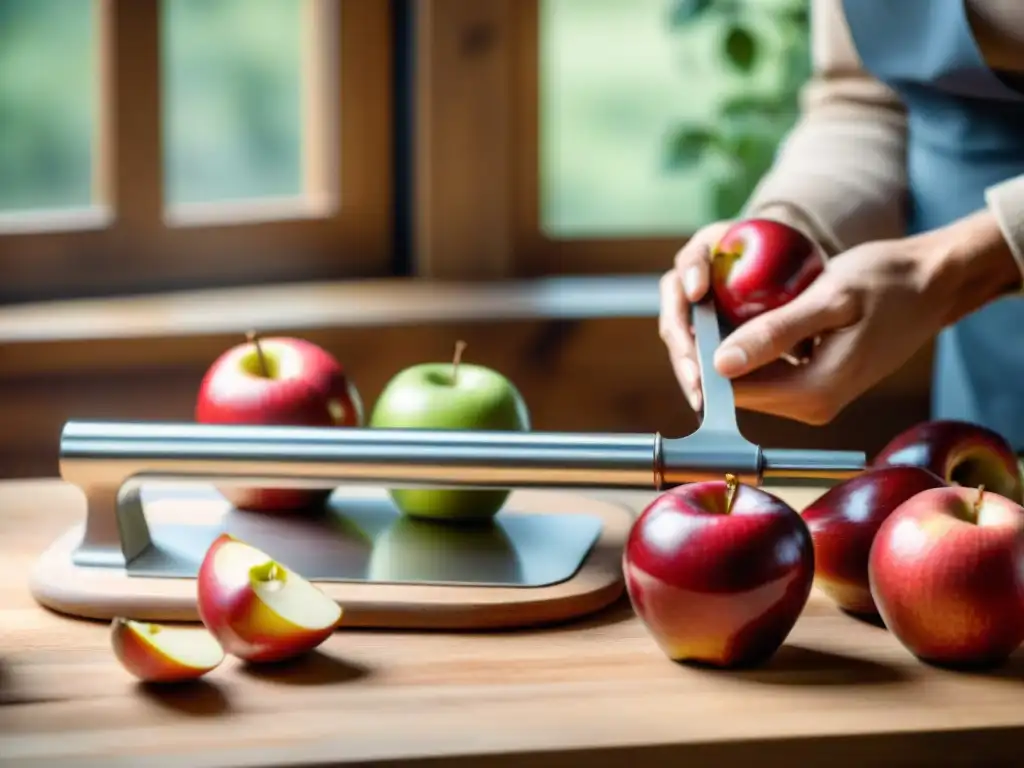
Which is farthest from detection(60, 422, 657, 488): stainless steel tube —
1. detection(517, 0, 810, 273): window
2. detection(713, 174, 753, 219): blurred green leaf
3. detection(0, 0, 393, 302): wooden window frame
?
detection(713, 174, 753, 219): blurred green leaf

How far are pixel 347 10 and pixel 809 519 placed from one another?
4.27 ft

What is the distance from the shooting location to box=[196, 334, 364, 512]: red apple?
3.71 ft

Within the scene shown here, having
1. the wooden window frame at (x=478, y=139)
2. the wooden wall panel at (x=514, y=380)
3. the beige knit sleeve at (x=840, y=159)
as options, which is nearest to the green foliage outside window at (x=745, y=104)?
the wooden window frame at (x=478, y=139)

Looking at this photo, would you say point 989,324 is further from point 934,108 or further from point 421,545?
point 421,545

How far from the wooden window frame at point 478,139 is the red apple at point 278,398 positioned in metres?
0.92

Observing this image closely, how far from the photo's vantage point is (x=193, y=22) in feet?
6.73

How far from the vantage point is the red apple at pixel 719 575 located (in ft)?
2.78

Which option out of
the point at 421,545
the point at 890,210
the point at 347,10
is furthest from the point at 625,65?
the point at 421,545

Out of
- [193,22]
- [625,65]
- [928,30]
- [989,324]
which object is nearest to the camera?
[928,30]

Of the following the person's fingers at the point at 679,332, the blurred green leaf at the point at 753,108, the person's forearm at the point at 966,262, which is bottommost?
the person's fingers at the point at 679,332

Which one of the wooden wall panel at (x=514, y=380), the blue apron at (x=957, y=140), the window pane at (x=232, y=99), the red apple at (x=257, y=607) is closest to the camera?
the red apple at (x=257, y=607)

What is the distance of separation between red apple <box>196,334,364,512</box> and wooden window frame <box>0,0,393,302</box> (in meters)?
0.88

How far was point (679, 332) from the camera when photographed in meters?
1.21

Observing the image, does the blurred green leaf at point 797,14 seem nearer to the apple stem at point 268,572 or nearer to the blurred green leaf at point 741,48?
the blurred green leaf at point 741,48
